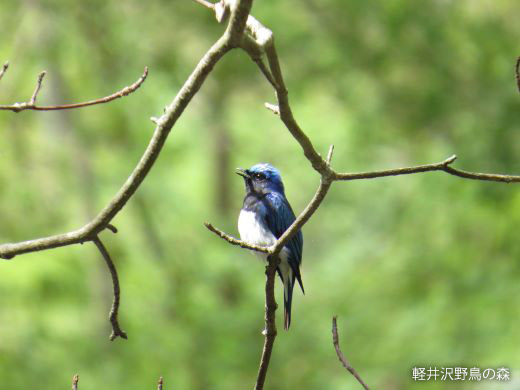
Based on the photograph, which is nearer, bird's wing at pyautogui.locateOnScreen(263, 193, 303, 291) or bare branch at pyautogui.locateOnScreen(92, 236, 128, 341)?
bare branch at pyautogui.locateOnScreen(92, 236, 128, 341)

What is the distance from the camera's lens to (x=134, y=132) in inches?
380

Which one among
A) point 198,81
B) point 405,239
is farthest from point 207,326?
point 198,81

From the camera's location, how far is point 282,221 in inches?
189

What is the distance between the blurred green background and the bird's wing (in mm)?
2321

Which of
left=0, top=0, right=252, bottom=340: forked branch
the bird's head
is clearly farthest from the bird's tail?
left=0, top=0, right=252, bottom=340: forked branch

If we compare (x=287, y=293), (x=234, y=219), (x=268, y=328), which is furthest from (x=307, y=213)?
(x=234, y=219)

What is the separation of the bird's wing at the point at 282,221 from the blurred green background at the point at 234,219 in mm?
2321

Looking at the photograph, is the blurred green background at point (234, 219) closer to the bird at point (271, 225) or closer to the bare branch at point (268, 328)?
the bird at point (271, 225)

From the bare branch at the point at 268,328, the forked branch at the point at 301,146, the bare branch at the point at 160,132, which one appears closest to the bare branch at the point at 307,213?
the forked branch at the point at 301,146

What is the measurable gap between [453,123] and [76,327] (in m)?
5.19

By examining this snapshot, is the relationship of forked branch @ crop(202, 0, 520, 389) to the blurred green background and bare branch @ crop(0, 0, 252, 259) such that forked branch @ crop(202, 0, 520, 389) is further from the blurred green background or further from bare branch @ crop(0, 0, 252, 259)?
the blurred green background

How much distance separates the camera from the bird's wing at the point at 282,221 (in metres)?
4.74

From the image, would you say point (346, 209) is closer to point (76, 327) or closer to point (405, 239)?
point (405, 239)

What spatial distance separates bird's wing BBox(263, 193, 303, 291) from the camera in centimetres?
474
